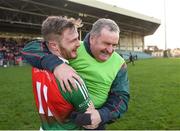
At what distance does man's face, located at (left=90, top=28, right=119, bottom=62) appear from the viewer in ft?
9.17

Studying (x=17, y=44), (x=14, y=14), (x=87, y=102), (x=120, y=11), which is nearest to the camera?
(x=87, y=102)

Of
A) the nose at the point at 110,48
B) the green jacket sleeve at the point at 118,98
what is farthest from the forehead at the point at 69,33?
the green jacket sleeve at the point at 118,98

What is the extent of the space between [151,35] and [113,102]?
96.6 metres

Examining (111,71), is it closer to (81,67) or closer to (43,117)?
(81,67)

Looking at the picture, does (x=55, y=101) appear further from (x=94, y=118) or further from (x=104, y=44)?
(x=104, y=44)

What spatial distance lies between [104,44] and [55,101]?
554mm

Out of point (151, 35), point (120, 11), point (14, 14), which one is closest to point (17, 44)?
point (14, 14)

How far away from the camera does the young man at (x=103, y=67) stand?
280cm

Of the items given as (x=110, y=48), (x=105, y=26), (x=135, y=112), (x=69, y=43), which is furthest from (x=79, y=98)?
(x=135, y=112)

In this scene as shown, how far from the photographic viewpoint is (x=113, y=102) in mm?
2814

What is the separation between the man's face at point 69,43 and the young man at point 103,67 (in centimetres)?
9

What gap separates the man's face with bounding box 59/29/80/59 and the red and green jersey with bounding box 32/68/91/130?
173 millimetres

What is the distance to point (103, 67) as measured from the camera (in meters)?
2.89

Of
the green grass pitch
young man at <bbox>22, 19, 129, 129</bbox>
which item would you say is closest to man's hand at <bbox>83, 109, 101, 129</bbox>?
young man at <bbox>22, 19, 129, 129</bbox>
